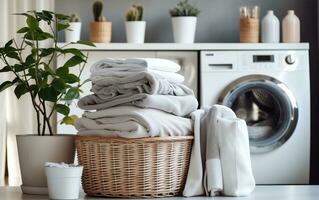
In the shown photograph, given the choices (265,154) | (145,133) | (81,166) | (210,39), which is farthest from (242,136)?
(210,39)

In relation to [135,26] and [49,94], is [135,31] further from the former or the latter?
[49,94]

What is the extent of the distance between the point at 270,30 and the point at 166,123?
2932 mm

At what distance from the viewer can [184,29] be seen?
4.11m

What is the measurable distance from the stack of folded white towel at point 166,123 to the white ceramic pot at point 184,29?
273cm

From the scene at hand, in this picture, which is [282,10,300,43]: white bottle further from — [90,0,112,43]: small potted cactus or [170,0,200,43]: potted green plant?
[90,0,112,43]: small potted cactus

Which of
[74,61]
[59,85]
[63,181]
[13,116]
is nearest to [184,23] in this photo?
[13,116]

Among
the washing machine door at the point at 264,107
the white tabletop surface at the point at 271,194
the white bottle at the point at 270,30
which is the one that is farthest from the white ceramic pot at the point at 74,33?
the white tabletop surface at the point at 271,194

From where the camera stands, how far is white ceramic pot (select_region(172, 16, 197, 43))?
4.11 m

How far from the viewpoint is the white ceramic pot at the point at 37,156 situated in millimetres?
1374

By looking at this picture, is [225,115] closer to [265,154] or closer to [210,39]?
[265,154]

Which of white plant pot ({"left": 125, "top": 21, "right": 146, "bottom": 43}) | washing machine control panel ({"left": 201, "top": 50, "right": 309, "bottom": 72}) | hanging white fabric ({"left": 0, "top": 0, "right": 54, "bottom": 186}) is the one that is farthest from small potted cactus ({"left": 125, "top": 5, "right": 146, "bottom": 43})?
hanging white fabric ({"left": 0, "top": 0, "right": 54, "bottom": 186})

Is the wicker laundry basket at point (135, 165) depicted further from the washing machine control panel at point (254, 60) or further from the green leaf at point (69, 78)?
the washing machine control panel at point (254, 60)

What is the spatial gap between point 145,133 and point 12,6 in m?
2.86

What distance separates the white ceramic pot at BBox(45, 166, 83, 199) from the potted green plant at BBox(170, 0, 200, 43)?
2910mm
